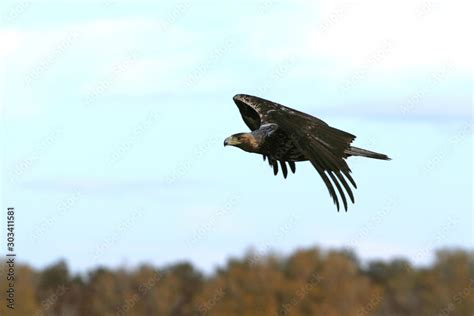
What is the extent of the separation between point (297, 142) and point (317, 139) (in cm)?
29

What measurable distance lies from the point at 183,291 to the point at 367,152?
68.7m

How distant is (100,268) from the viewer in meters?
87.9

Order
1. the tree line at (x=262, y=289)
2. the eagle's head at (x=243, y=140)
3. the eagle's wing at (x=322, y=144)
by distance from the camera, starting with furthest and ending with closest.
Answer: the tree line at (x=262, y=289) < the eagle's head at (x=243, y=140) < the eagle's wing at (x=322, y=144)

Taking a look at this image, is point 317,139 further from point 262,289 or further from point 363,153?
point 262,289

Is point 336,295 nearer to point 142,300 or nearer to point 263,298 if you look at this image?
point 263,298

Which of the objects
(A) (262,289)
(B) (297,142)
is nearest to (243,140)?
(B) (297,142)

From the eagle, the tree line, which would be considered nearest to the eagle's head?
the eagle

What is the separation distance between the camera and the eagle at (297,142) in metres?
17.8

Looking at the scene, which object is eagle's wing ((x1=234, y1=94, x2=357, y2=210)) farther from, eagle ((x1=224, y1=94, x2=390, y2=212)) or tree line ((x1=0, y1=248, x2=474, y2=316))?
tree line ((x1=0, y1=248, x2=474, y2=316))

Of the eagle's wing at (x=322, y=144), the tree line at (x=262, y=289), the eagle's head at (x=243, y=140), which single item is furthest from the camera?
the tree line at (x=262, y=289)

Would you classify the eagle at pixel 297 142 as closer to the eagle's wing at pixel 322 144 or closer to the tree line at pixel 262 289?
the eagle's wing at pixel 322 144

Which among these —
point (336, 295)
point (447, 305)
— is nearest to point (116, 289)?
point (336, 295)

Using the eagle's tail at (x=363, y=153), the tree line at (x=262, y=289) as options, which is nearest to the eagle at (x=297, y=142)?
the eagle's tail at (x=363, y=153)

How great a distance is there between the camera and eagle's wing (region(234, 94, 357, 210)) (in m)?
17.6
